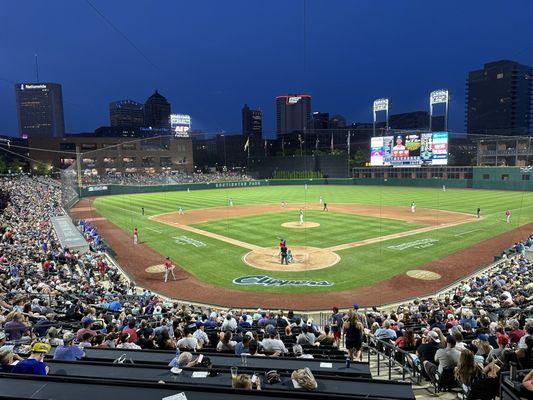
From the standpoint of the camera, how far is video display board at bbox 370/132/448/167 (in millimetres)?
69438

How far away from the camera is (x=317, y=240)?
30.7 metres

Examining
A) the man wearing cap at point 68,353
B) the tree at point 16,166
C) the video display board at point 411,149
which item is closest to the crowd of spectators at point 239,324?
the man wearing cap at point 68,353

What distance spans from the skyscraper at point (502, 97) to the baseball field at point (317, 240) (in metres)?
36.3

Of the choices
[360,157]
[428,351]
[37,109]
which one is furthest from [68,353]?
[37,109]

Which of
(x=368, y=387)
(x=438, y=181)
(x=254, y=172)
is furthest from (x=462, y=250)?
(x=254, y=172)

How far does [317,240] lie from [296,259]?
587 centimetres

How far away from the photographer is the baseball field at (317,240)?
22.0m

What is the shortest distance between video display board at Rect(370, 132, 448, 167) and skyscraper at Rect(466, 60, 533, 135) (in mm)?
17354

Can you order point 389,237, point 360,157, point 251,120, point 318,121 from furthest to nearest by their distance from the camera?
point 251,120 < point 318,121 < point 360,157 < point 389,237

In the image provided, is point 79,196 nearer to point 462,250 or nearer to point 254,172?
point 254,172

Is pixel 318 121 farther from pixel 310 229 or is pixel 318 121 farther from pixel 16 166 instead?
pixel 16 166

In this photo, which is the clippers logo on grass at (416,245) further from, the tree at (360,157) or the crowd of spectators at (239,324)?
the tree at (360,157)

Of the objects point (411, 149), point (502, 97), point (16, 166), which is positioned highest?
point (502, 97)

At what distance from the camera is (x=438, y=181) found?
3140 inches
